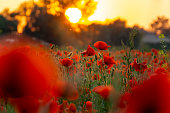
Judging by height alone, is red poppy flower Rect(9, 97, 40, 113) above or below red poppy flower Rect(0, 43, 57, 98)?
below

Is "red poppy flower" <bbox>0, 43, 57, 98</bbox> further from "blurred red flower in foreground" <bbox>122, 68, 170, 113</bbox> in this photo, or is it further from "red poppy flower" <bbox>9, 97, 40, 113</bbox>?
"blurred red flower in foreground" <bbox>122, 68, 170, 113</bbox>

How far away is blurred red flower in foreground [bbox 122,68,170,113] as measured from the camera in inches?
20.6

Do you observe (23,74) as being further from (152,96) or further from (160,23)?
(160,23)

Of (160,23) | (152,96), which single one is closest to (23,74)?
(152,96)

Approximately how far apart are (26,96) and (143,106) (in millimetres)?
363

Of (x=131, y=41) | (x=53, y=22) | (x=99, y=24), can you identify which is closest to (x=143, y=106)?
(x=131, y=41)

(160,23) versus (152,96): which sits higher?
(160,23)

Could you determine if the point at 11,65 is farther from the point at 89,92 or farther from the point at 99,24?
the point at 99,24

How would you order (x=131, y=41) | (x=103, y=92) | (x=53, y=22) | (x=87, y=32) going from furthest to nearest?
(x=87, y=32) → (x=53, y=22) → (x=131, y=41) → (x=103, y=92)

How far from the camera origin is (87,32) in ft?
79.8

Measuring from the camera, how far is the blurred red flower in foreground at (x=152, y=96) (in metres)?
0.52

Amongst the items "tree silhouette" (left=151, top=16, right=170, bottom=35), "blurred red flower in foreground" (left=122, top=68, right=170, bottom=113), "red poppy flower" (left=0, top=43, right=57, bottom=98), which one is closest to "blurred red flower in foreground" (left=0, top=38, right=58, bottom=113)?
"red poppy flower" (left=0, top=43, right=57, bottom=98)

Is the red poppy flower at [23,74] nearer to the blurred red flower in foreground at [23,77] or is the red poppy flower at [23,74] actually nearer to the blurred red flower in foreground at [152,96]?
the blurred red flower in foreground at [23,77]

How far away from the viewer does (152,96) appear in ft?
1.75
